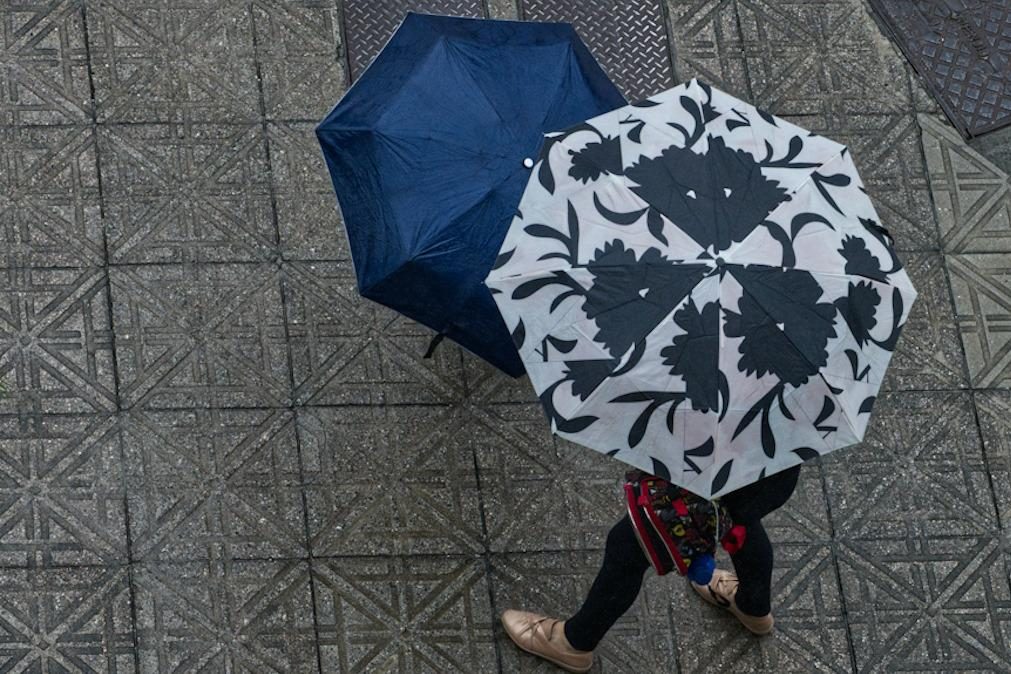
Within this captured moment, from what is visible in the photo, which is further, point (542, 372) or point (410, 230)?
point (410, 230)

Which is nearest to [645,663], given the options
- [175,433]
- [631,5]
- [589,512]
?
[589,512]

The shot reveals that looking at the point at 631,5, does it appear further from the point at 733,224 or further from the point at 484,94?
the point at 733,224

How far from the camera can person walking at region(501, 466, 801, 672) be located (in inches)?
202

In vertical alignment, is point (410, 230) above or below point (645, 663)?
above

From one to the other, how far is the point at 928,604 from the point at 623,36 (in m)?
2.75

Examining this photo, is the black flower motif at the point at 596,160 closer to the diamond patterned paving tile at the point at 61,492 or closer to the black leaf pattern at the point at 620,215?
the black leaf pattern at the point at 620,215

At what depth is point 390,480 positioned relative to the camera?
6.05 m

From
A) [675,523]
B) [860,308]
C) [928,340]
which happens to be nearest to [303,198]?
[675,523]

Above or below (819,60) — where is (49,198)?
Result: above

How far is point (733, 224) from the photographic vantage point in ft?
15.9

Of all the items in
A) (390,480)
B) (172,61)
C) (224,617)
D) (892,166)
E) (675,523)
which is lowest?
(224,617)

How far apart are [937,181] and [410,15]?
8.47 ft

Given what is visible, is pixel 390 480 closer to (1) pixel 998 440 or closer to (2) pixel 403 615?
(2) pixel 403 615

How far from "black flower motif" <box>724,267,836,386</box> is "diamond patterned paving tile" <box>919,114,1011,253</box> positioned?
2.24 meters
